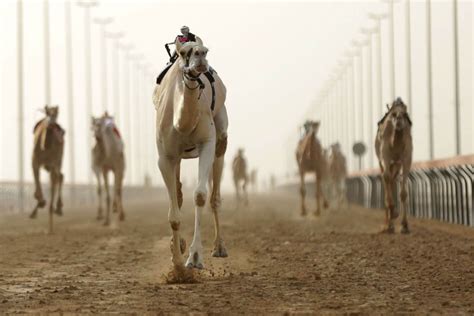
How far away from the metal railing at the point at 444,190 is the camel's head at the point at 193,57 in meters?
13.6

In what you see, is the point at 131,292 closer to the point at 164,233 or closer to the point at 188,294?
the point at 188,294

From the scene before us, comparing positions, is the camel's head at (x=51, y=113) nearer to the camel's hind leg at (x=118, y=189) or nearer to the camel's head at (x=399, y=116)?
the camel's hind leg at (x=118, y=189)

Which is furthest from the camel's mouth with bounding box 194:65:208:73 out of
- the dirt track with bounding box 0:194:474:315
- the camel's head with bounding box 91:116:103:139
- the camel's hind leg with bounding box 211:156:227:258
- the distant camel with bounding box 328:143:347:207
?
the distant camel with bounding box 328:143:347:207

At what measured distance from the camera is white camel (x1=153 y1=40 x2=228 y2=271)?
11930 millimetres

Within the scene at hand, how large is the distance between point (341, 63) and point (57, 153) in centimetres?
7888

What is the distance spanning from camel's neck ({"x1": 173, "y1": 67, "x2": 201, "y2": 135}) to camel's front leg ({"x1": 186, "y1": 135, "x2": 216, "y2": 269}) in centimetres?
33

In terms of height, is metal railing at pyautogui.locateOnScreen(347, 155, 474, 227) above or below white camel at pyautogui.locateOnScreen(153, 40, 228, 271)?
below

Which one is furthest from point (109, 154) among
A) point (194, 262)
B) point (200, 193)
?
point (194, 262)

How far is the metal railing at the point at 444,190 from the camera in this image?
25188 millimetres

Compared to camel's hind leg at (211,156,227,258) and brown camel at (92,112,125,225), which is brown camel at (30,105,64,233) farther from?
camel's hind leg at (211,156,227,258)

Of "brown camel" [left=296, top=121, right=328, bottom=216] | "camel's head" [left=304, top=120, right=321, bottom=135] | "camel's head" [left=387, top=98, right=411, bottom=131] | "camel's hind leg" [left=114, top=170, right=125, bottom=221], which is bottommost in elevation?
"camel's hind leg" [left=114, top=170, right=125, bottom=221]

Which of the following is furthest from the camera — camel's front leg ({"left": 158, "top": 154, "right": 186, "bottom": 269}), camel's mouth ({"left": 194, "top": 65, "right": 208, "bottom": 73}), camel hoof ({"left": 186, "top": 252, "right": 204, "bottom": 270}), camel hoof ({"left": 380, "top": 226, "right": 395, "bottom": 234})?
camel hoof ({"left": 380, "top": 226, "right": 395, "bottom": 234})

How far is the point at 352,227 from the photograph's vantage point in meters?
24.6

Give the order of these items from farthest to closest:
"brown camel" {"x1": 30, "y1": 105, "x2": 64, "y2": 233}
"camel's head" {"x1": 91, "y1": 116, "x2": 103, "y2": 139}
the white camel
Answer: "camel's head" {"x1": 91, "y1": 116, "x2": 103, "y2": 139} → "brown camel" {"x1": 30, "y1": 105, "x2": 64, "y2": 233} → the white camel
